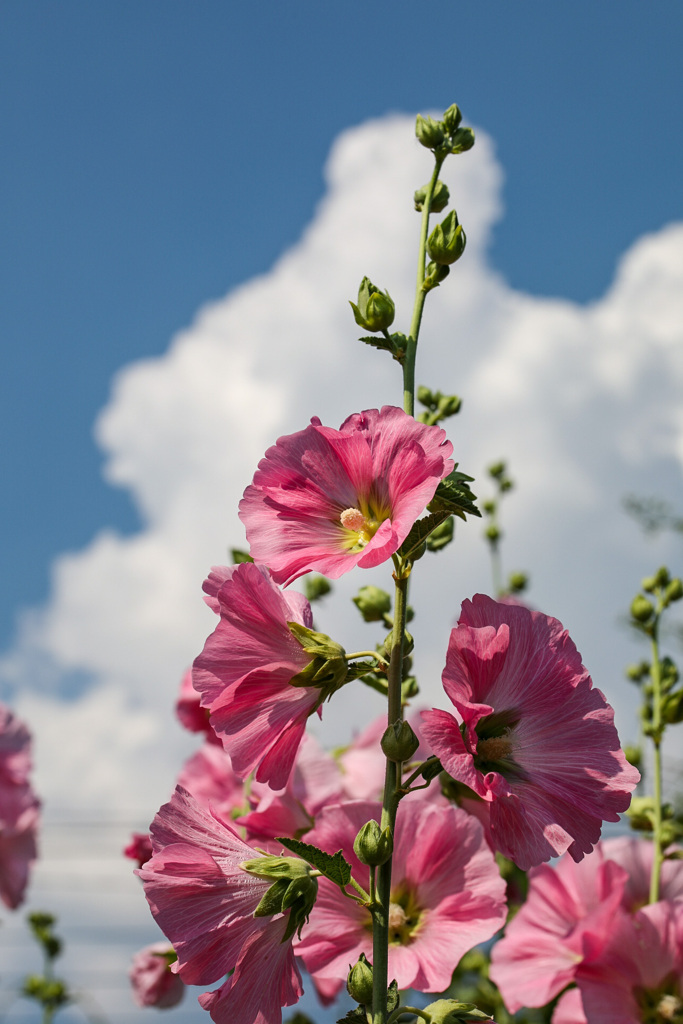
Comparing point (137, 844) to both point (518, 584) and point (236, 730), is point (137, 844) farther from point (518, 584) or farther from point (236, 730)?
point (518, 584)

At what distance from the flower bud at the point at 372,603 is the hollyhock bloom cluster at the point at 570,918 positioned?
62 centimetres

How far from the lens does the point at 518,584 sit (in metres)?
2.88

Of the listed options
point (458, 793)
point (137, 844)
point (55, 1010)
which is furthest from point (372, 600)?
point (55, 1010)

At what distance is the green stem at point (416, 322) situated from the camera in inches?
45.6

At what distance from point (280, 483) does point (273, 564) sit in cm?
12

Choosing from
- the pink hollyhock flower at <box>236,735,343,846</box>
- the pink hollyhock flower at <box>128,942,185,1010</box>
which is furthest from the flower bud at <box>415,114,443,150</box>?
the pink hollyhock flower at <box>128,942,185,1010</box>

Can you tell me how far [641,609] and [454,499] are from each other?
118cm

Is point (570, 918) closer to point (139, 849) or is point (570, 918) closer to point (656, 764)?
point (656, 764)

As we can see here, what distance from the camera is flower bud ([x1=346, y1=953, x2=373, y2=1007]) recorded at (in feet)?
3.20

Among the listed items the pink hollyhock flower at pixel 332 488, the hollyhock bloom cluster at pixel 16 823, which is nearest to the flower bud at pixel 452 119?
the pink hollyhock flower at pixel 332 488

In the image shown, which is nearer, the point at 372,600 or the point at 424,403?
the point at 372,600

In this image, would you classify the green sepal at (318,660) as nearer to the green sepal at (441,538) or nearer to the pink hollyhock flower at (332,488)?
the pink hollyhock flower at (332,488)

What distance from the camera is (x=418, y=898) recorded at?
127 cm

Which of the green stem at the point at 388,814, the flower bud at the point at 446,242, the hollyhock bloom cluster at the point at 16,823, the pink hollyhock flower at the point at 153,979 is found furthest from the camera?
the hollyhock bloom cluster at the point at 16,823
